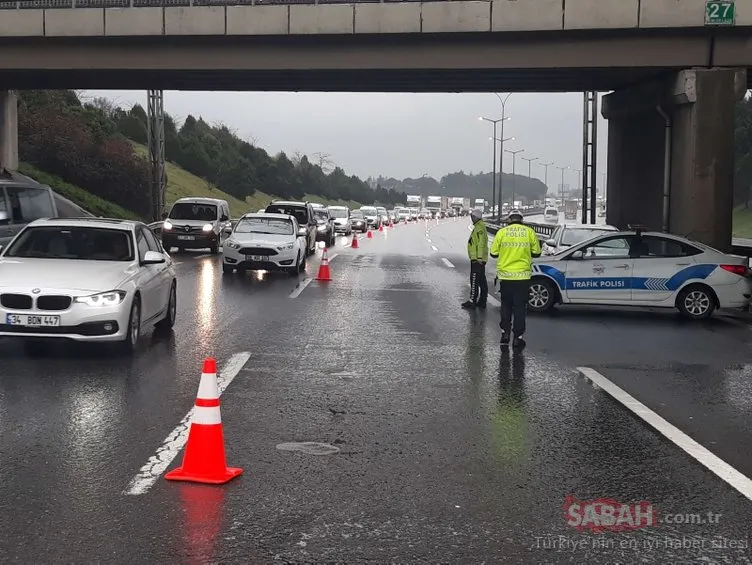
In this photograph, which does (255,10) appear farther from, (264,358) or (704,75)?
(264,358)

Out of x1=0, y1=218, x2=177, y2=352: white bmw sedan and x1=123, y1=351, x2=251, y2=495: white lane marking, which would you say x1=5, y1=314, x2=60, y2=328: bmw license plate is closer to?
x1=0, y1=218, x2=177, y2=352: white bmw sedan

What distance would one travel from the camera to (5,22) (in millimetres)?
27578

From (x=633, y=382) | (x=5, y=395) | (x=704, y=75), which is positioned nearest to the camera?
(x=5, y=395)

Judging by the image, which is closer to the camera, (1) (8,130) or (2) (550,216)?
(1) (8,130)

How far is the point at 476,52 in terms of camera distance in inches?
1033

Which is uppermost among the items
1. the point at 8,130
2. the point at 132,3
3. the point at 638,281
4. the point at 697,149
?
the point at 132,3

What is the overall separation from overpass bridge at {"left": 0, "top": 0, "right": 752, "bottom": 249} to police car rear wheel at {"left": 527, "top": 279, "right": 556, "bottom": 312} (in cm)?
987

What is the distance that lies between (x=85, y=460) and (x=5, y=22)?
2442cm

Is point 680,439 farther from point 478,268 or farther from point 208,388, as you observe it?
point 478,268

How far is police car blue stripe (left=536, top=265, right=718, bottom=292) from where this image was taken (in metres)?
15.8

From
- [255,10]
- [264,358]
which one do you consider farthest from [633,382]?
[255,10]

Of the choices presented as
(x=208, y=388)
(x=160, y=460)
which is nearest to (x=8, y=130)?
(x=160, y=460)

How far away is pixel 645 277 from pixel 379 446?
395 inches

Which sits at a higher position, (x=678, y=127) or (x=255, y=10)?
(x=255, y=10)
